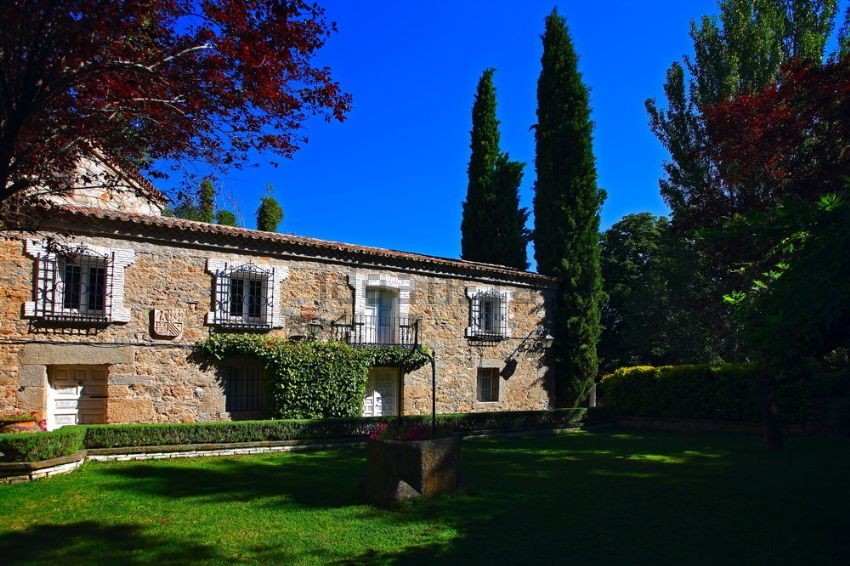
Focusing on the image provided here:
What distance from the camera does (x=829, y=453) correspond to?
1287cm

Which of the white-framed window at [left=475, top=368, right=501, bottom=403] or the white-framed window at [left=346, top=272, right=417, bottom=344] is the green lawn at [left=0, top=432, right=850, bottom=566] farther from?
the white-framed window at [left=475, top=368, right=501, bottom=403]

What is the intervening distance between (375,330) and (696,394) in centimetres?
1011

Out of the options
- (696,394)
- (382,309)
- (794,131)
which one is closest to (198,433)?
(382,309)

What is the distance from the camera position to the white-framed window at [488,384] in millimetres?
20016

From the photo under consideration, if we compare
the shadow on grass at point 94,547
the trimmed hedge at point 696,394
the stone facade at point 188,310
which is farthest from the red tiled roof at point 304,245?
the shadow on grass at point 94,547

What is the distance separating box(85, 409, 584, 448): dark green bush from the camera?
38.1ft

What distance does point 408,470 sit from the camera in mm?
8438

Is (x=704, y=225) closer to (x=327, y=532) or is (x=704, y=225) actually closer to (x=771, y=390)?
(x=771, y=390)

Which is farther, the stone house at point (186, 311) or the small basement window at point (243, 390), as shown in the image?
the small basement window at point (243, 390)

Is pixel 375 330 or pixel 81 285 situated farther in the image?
pixel 375 330

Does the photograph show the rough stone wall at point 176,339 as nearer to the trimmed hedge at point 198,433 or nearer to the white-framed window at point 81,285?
the white-framed window at point 81,285

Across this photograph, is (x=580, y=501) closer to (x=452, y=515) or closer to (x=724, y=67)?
(x=452, y=515)

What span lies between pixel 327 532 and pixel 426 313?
11700 millimetres

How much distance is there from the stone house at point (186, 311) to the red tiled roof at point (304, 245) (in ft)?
0.13
